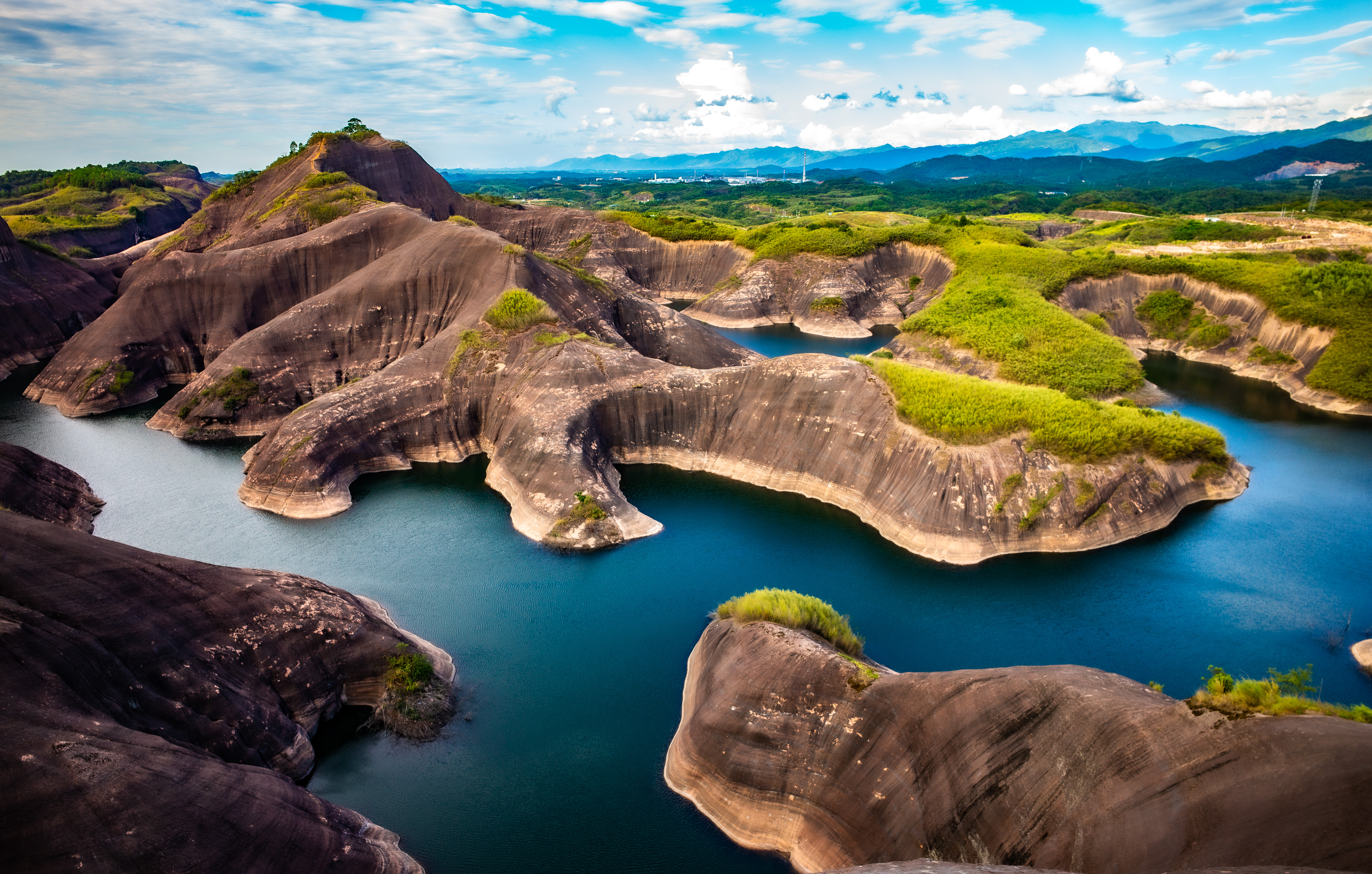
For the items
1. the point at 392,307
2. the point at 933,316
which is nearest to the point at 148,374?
the point at 392,307

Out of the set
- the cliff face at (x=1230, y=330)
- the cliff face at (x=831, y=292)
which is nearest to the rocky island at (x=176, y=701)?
the cliff face at (x=831, y=292)

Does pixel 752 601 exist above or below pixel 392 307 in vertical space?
below

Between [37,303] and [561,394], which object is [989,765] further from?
[37,303]

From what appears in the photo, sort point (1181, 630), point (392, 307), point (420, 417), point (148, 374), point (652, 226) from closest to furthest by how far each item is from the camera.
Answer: point (1181, 630)
point (420, 417)
point (392, 307)
point (148, 374)
point (652, 226)

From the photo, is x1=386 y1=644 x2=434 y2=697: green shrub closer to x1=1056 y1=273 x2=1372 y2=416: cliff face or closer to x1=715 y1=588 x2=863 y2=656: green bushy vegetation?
x1=715 y1=588 x2=863 y2=656: green bushy vegetation

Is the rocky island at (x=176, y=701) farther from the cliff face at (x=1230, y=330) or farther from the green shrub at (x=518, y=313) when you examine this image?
the cliff face at (x=1230, y=330)

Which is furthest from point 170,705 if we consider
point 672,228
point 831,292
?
point 672,228

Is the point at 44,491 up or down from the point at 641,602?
up

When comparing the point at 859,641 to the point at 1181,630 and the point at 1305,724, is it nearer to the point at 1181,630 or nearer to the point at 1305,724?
the point at 1305,724
